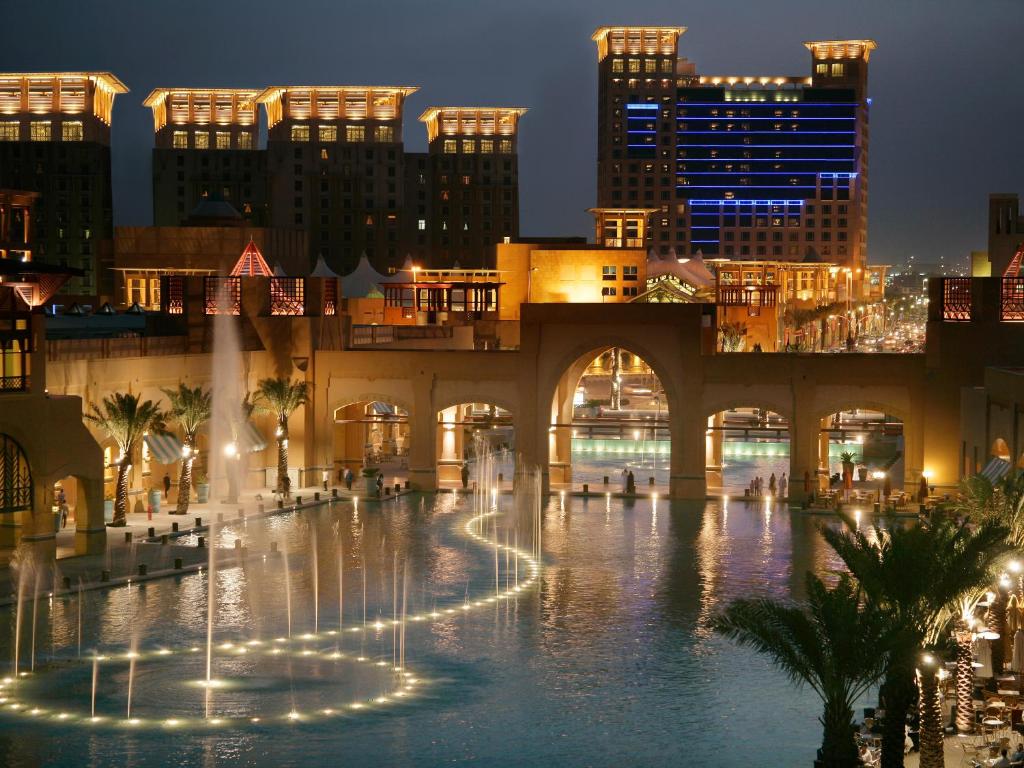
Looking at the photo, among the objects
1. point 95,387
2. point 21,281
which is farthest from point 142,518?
point 21,281

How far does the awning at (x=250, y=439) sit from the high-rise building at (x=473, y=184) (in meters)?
94.0

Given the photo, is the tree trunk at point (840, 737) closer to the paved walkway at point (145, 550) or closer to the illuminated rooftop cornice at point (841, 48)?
the paved walkway at point (145, 550)

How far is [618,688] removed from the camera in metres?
26.7

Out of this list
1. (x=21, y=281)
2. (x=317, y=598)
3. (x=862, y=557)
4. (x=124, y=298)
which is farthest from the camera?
(x=124, y=298)

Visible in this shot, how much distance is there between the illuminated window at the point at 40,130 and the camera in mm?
131250

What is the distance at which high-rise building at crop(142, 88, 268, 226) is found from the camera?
464ft

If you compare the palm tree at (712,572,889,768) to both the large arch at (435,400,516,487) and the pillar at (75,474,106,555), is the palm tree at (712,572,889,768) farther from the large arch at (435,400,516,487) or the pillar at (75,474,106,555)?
the large arch at (435,400,516,487)

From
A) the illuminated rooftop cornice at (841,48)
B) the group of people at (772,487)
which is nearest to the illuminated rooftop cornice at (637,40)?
the illuminated rooftop cornice at (841,48)

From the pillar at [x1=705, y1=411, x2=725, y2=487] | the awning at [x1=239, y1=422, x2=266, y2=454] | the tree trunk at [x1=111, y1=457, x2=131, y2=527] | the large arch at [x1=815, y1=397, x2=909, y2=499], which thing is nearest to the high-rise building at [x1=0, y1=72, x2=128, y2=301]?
the large arch at [x1=815, y1=397, x2=909, y2=499]

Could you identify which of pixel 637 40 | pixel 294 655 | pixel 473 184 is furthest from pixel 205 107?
pixel 294 655

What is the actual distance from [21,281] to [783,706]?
2216 centimetres

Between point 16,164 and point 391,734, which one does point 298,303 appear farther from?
point 16,164

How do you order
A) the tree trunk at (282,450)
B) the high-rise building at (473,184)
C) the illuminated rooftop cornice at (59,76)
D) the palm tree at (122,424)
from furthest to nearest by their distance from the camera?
the high-rise building at (473,184)
the illuminated rooftop cornice at (59,76)
the tree trunk at (282,450)
the palm tree at (122,424)

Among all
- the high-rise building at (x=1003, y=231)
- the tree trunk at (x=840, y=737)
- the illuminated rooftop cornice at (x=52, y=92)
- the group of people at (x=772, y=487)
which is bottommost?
the tree trunk at (x=840, y=737)
